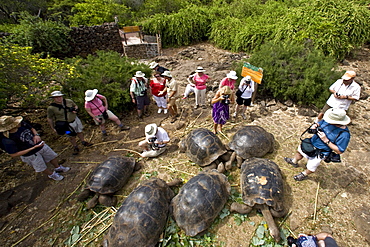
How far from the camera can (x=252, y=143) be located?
448 centimetres

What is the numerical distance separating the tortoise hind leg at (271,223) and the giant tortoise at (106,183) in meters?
3.17

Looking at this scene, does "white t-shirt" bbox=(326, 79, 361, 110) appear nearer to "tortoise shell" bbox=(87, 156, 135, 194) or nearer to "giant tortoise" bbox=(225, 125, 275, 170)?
"giant tortoise" bbox=(225, 125, 275, 170)

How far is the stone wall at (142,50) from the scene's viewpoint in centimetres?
1316

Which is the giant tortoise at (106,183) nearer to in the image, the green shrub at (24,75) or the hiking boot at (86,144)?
the hiking boot at (86,144)

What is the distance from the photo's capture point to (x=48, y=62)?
5.66 metres

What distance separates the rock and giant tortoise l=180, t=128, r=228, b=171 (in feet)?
9.02

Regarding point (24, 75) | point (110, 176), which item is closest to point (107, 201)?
point (110, 176)

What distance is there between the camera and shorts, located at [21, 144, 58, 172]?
3979 mm

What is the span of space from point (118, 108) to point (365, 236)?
24.2 ft

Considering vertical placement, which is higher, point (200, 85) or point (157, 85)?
point (157, 85)

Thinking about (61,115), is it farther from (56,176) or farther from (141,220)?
(141,220)

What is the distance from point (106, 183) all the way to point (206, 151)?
2447 millimetres

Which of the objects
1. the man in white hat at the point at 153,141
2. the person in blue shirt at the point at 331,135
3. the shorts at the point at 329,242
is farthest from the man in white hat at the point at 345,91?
the man in white hat at the point at 153,141

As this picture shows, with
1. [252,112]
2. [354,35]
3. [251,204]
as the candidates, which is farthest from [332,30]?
[251,204]
